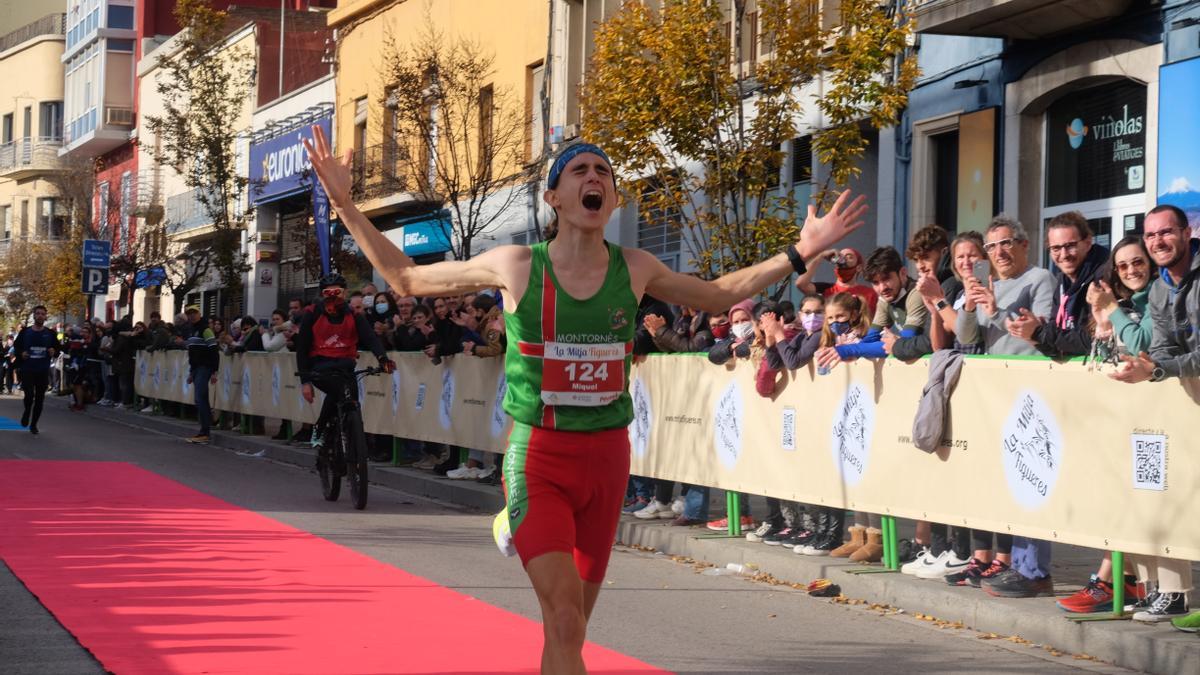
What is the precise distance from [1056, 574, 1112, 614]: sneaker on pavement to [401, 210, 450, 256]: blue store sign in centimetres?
2445

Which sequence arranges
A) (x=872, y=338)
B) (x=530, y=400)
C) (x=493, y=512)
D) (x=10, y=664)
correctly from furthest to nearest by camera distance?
(x=493, y=512), (x=872, y=338), (x=10, y=664), (x=530, y=400)

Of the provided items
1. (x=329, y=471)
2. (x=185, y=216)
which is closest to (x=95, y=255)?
(x=185, y=216)

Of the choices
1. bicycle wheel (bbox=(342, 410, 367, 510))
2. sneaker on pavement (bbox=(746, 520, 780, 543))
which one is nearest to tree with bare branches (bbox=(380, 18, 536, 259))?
bicycle wheel (bbox=(342, 410, 367, 510))

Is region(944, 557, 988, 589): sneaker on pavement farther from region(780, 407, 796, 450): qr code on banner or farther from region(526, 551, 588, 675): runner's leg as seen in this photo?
region(526, 551, 588, 675): runner's leg

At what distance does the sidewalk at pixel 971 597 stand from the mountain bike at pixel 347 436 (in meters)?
1.23

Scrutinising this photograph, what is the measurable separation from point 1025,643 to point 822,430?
2638 mm

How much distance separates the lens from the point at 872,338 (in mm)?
10633

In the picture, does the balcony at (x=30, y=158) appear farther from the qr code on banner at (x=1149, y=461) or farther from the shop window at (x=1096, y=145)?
the qr code on banner at (x=1149, y=461)

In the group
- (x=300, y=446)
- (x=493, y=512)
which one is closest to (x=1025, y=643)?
(x=493, y=512)

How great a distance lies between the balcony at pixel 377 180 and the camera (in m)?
34.6

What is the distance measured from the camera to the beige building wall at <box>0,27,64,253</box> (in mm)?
67238

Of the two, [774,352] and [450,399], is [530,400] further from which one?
[450,399]

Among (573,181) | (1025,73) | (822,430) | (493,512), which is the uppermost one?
(1025,73)

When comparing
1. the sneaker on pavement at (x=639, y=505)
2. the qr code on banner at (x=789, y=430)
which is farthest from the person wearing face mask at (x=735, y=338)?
the sneaker on pavement at (x=639, y=505)
